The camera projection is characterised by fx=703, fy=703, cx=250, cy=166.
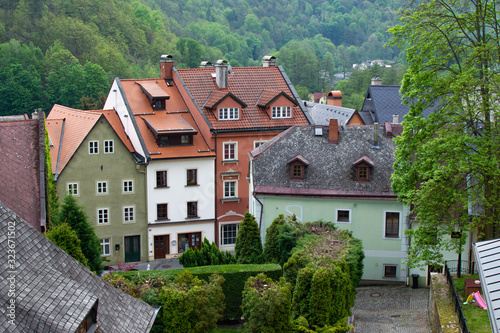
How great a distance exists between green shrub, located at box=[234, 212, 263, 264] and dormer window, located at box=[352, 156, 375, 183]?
7.19 meters

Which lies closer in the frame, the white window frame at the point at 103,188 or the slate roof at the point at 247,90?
the white window frame at the point at 103,188

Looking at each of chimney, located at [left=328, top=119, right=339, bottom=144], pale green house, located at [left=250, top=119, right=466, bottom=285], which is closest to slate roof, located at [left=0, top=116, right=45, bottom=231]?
pale green house, located at [left=250, top=119, right=466, bottom=285]

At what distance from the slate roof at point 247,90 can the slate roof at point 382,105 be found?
15.8m

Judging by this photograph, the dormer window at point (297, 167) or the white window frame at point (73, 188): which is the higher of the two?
the dormer window at point (297, 167)

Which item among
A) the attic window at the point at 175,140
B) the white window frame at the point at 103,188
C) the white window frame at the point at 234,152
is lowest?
the white window frame at the point at 103,188

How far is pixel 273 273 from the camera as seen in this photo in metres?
35.2

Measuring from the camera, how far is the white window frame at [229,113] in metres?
52.4

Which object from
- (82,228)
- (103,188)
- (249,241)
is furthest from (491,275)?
(103,188)

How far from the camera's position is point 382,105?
7094cm

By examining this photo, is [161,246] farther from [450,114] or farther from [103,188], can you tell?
[450,114]

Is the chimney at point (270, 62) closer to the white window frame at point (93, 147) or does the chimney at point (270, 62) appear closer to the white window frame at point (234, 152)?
the white window frame at point (234, 152)

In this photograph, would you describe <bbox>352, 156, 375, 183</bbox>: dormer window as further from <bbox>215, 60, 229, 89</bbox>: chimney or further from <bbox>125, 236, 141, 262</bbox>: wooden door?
<bbox>125, 236, 141, 262</bbox>: wooden door

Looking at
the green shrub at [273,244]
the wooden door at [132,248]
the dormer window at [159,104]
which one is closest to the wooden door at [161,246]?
the wooden door at [132,248]

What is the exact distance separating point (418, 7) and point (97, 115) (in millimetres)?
25292
